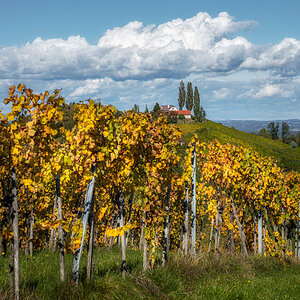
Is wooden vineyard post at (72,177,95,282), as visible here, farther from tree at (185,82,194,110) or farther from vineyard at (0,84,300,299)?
tree at (185,82,194,110)

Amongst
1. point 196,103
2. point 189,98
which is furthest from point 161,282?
point 189,98

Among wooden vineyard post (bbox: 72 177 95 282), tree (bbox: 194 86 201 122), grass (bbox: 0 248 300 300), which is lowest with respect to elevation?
grass (bbox: 0 248 300 300)

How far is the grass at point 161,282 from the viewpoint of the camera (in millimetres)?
4829

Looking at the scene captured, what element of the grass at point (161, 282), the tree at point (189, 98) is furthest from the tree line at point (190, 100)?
the grass at point (161, 282)

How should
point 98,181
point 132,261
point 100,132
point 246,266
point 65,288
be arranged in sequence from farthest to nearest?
point 246,266 → point 132,261 → point 98,181 → point 100,132 → point 65,288

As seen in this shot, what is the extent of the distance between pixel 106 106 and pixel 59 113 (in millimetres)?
1261

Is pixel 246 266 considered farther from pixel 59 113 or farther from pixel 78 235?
pixel 59 113

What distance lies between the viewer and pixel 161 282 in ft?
20.0

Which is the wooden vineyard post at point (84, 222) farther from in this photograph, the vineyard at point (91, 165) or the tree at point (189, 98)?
the tree at point (189, 98)

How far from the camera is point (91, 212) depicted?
215 inches

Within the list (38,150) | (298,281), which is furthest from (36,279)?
(298,281)

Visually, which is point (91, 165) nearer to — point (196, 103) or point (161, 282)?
point (161, 282)

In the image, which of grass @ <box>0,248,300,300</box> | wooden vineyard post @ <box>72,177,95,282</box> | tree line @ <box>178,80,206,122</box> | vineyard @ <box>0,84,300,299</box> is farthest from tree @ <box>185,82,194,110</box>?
wooden vineyard post @ <box>72,177,95,282</box>

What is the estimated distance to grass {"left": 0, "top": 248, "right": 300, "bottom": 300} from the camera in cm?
483
